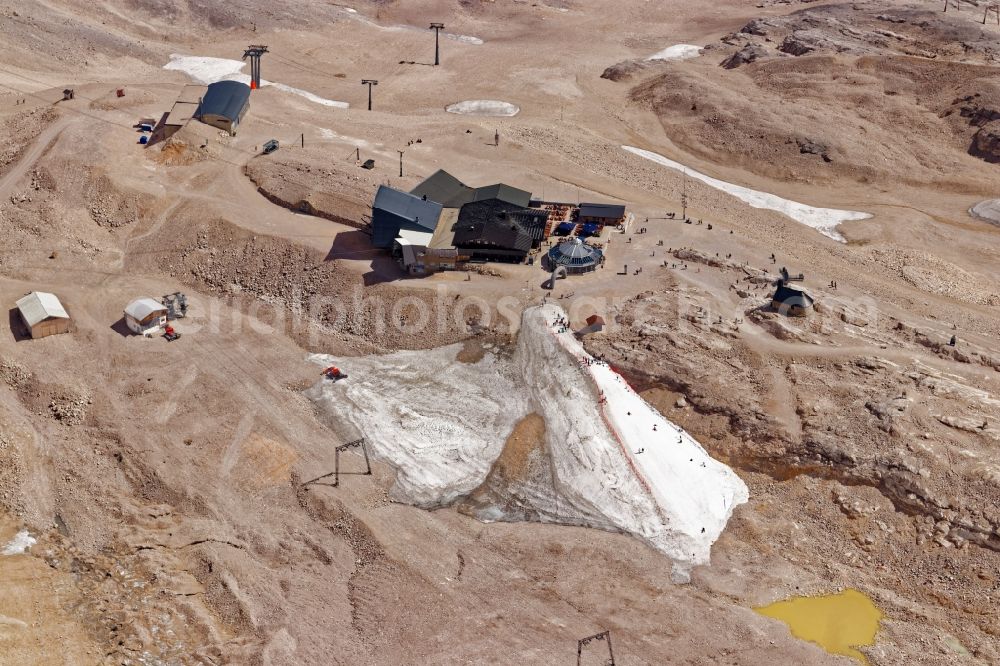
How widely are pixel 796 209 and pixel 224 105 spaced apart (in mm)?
60266

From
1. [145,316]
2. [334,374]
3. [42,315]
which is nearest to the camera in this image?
[334,374]

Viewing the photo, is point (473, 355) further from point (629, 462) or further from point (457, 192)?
point (457, 192)

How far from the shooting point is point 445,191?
69688mm

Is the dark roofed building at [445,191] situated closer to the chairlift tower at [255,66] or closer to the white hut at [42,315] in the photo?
the white hut at [42,315]

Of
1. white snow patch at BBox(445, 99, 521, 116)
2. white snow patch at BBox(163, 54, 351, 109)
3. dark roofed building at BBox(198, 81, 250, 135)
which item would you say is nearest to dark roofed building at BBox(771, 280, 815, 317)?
white snow patch at BBox(445, 99, 521, 116)

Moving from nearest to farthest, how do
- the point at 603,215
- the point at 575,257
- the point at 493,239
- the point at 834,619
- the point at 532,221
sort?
1. the point at 834,619
2. the point at 575,257
3. the point at 493,239
4. the point at 532,221
5. the point at 603,215

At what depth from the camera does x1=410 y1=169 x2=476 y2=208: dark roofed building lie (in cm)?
6831

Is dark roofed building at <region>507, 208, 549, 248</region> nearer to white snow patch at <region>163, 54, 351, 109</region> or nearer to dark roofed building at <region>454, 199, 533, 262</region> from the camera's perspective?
dark roofed building at <region>454, 199, 533, 262</region>

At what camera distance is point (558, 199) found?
73.9 meters

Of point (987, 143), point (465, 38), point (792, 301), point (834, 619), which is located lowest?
point (834, 619)

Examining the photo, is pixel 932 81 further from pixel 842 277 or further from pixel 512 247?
pixel 512 247

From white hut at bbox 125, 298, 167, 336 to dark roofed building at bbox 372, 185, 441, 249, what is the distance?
17204mm

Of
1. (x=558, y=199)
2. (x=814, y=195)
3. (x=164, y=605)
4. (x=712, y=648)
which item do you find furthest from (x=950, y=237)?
(x=164, y=605)

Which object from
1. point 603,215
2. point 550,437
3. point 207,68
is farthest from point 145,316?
point 207,68
